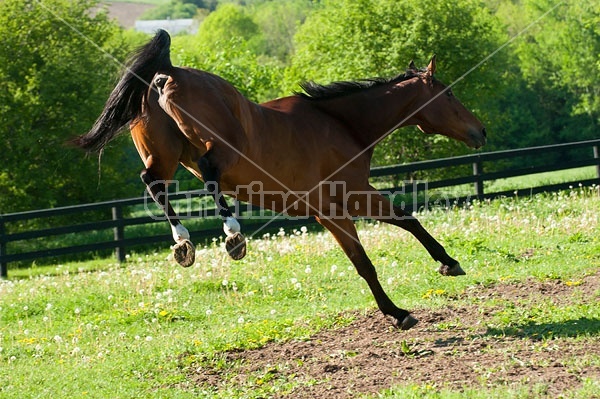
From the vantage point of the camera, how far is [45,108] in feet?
83.9

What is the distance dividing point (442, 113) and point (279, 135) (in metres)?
2.07

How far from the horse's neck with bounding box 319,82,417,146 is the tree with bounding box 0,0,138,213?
17609mm

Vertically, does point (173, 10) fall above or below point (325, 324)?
above

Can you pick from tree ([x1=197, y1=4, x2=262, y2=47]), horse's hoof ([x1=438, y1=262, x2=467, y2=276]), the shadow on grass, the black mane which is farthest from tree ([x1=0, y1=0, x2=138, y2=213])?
tree ([x1=197, y1=4, x2=262, y2=47])

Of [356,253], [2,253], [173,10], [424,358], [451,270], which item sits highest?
[173,10]

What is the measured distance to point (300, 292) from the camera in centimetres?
975

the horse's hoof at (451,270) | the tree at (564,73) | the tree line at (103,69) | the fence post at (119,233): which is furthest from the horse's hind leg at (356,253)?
the tree at (564,73)

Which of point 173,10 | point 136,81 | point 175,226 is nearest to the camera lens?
point 175,226

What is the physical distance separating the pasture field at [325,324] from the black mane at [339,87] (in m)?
2.21

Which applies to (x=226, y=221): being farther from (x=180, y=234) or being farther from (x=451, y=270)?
(x=451, y=270)

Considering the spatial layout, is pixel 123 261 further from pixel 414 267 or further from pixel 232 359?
pixel 232 359

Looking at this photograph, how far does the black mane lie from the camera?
8094 millimetres

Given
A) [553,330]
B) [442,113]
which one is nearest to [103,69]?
[442,113]

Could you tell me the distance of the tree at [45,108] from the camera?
2514cm
